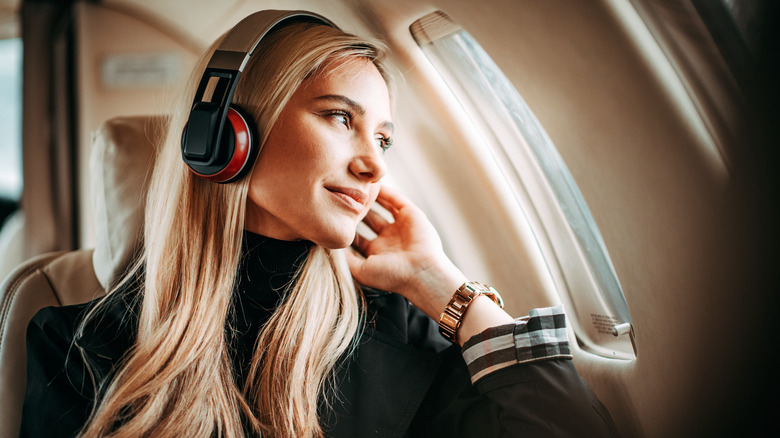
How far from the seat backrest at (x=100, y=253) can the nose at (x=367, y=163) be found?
58 cm

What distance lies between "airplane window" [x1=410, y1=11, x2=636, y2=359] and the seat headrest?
0.74 meters

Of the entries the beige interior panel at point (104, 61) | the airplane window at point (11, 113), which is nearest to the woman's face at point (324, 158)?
the beige interior panel at point (104, 61)

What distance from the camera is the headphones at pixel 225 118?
33.3 inches

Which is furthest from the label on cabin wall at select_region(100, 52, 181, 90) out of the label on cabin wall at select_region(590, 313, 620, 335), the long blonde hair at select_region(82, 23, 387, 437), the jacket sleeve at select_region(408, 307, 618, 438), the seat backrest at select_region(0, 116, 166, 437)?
the label on cabin wall at select_region(590, 313, 620, 335)

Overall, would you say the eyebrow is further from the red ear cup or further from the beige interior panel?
the beige interior panel

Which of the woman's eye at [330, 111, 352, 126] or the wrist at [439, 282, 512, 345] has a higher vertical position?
the woman's eye at [330, 111, 352, 126]

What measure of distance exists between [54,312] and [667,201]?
41.9 inches

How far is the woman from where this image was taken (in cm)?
86

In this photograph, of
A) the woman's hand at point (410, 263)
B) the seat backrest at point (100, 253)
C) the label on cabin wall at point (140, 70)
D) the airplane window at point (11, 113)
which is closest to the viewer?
the woman's hand at point (410, 263)

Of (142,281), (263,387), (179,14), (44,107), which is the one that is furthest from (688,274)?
(44,107)

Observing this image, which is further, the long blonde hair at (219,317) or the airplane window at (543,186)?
the long blonde hair at (219,317)

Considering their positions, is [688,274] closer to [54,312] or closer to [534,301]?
[534,301]

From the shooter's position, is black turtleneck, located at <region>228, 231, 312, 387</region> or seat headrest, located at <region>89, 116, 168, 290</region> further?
seat headrest, located at <region>89, 116, 168, 290</region>

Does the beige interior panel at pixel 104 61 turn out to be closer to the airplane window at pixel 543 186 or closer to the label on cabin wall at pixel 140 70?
the label on cabin wall at pixel 140 70
